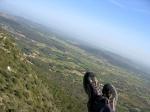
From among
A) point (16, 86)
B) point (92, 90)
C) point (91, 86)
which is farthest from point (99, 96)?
point (16, 86)

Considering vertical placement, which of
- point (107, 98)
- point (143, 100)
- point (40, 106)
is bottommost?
point (143, 100)

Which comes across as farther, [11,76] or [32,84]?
[32,84]

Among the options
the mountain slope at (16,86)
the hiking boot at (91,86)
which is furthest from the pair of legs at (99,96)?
the mountain slope at (16,86)

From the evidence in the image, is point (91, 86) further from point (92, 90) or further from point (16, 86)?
point (16, 86)

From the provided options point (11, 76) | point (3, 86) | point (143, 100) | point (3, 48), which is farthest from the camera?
point (143, 100)

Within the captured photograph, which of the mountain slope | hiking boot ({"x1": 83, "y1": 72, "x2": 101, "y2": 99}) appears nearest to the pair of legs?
hiking boot ({"x1": 83, "y1": 72, "x2": 101, "y2": 99})

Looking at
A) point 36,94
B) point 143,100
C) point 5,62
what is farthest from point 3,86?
point 143,100

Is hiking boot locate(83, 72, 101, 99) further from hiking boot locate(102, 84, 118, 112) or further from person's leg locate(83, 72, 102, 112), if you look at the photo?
hiking boot locate(102, 84, 118, 112)

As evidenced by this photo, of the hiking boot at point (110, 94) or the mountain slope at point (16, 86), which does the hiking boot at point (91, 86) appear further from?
the mountain slope at point (16, 86)

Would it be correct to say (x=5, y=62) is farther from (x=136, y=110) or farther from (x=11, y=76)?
(x=136, y=110)
